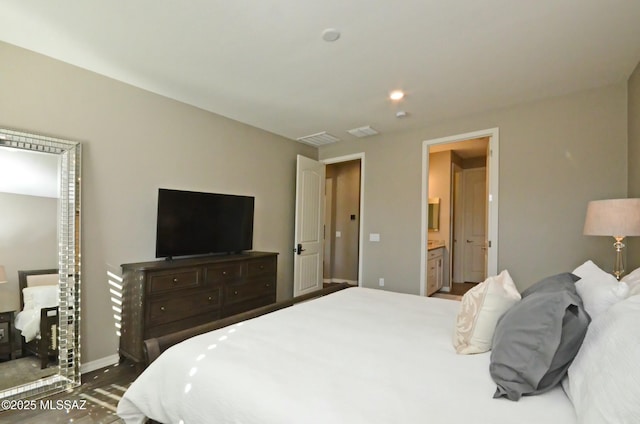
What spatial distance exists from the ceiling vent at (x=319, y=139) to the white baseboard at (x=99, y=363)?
11.7ft

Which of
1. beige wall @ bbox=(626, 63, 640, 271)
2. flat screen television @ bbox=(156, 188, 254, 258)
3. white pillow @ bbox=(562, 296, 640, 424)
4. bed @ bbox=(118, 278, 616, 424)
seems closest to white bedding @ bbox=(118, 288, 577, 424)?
bed @ bbox=(118, 278, 616, 424)

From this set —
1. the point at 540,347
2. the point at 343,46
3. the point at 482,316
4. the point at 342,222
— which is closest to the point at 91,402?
the point at 482,316

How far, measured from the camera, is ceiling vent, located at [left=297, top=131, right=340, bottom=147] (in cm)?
455

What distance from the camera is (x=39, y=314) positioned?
2371 millimetres

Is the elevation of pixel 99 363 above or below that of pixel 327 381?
below

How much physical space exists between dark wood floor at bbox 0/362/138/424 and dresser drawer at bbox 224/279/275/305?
1038 mm

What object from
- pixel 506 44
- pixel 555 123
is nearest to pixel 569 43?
pixel 506 44

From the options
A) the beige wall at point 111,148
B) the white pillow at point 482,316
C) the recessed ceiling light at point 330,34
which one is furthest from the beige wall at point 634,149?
the beige wall at point 111,148

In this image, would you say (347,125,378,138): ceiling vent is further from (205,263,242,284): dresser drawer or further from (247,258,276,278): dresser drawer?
(205,263,242,284): dresser drawer

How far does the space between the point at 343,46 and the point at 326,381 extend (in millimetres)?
2221

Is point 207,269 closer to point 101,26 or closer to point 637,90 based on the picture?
point 101,26

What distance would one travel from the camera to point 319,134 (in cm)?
450

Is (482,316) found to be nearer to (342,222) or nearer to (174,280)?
(174,280)

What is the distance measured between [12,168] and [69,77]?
901mm
